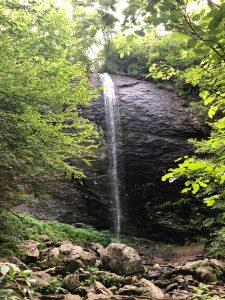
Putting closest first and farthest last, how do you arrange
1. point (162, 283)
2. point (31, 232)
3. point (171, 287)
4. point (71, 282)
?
1. point (71, 282)
2. point (171, 287)
3. point (162, 283)
4. point (31, 232)

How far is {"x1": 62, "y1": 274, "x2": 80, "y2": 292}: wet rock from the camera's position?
610 cm

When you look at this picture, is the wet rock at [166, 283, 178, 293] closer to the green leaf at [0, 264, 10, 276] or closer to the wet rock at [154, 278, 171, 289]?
the wet rock at [154, 278, 171, 289]

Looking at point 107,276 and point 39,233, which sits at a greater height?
point 107,276

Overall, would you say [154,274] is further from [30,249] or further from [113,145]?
[113,145]

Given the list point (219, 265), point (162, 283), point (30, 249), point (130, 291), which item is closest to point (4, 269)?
point (130, 291)

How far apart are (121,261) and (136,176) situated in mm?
7318

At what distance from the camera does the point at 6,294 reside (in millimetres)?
2531

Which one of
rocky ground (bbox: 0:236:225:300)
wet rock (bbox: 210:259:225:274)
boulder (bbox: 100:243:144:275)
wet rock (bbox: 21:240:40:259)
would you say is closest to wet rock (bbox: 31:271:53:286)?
rocky ground (bbox: 0:236:225:300)

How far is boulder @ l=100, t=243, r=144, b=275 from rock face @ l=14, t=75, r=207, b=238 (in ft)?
18.1

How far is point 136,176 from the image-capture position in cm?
1516

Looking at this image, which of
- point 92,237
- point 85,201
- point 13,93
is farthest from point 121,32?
point 85,201

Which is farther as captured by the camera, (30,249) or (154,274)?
(154,274)

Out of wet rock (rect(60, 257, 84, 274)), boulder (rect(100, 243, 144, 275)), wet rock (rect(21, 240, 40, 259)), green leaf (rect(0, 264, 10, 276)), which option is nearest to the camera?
green leaf (rect(0, 264, 10, 276))

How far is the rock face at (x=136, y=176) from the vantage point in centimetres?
1427
